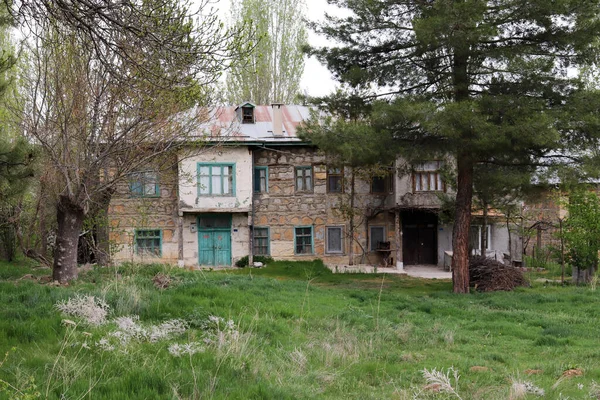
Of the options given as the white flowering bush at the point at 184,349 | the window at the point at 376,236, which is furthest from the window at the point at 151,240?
the white flowering bush at the point at 184,349

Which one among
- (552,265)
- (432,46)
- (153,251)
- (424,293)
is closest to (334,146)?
(432,46)

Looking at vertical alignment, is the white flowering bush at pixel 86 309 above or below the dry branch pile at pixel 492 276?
above

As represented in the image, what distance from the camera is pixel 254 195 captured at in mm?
25734

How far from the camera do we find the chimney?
2606 cm

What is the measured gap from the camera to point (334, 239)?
2623 cm

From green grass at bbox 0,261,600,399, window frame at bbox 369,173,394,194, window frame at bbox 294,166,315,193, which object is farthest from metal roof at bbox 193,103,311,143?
green grass at bbox 0,261,600,399

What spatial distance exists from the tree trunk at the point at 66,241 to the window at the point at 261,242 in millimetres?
12366

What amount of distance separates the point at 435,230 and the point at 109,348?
2290 cm

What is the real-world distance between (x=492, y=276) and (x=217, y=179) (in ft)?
40.9

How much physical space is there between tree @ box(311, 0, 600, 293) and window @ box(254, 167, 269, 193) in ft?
30.6

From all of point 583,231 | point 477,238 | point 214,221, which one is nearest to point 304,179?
point 214,221

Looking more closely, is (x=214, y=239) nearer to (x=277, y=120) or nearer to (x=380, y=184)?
(x=277, y=120)

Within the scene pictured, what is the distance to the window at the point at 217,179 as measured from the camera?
24.9m

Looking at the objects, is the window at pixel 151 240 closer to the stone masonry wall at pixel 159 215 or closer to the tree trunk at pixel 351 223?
the stone masonry wall at pixel 159 215
